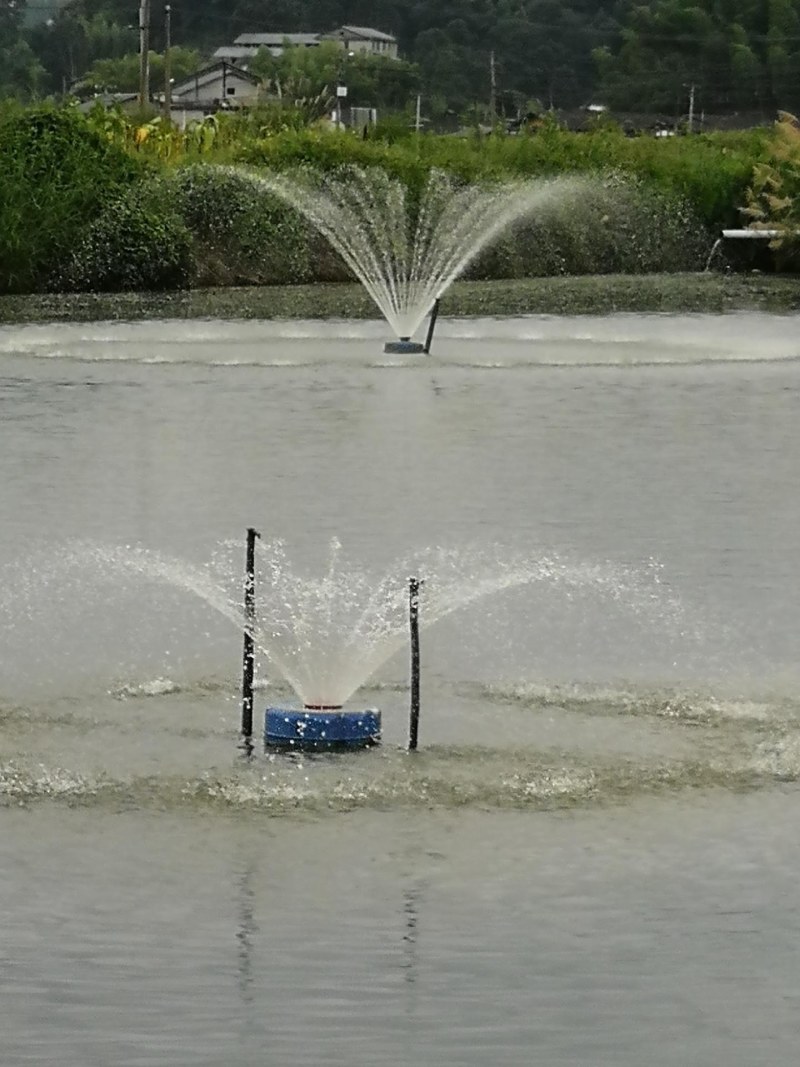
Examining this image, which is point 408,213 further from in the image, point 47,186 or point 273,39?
point 273,39

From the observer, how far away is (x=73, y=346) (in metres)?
34.9

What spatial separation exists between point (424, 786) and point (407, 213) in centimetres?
4583

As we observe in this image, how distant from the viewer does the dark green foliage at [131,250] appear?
4856cm

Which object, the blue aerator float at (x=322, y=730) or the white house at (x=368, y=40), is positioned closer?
the blue aerator float at (x=322, y=730)

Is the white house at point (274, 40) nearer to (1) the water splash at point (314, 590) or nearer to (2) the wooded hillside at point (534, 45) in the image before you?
(2) the wooded hillside at point (534, 45)

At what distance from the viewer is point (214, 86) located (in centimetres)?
16338

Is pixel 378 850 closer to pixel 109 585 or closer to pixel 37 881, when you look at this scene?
pixel 37 881

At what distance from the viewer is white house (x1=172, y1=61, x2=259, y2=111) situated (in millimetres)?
154500

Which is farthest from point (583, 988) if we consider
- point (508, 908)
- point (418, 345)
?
point (418, 345)

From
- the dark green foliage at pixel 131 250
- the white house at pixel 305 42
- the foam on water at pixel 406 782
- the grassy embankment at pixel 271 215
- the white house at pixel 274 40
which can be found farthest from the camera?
the white house at pixel 274 40

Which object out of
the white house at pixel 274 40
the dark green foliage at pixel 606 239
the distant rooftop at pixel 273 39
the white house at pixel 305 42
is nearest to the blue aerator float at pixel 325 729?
the dark green foliage at pixel 606 239

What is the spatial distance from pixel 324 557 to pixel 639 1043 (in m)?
9.30

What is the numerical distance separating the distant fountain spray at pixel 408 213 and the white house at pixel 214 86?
302 feet

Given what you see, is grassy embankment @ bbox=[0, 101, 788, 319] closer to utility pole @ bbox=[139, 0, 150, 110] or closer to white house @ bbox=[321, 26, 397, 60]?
utility pole @ bbox=[139, 0, 150, 110]
